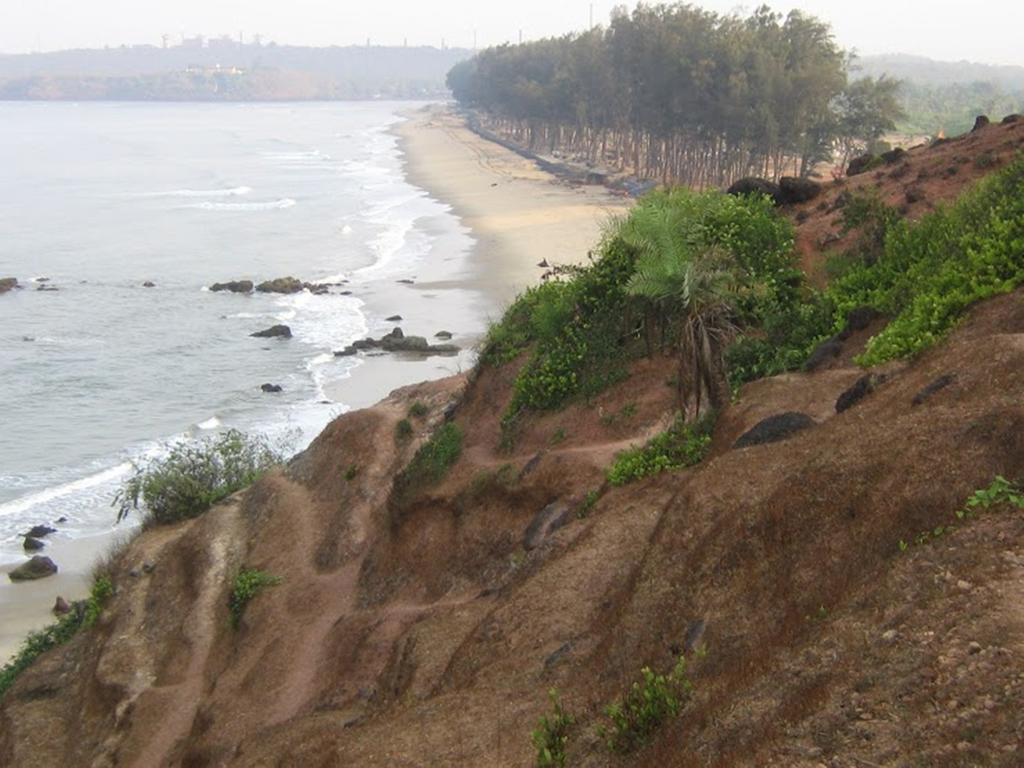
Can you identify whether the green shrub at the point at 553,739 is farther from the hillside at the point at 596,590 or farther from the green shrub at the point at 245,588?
the green shrub at the point at 245,588

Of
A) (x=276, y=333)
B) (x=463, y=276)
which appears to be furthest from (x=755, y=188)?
(x=463, y=276)

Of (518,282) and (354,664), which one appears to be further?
(518,282)

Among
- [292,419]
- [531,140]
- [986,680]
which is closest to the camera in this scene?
[986,680]

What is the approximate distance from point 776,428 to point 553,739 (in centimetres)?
598

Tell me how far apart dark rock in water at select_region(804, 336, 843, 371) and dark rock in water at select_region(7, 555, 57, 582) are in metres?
18.8

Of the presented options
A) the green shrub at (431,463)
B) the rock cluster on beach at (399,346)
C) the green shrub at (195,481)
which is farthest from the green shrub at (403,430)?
the rock cluster on beach at (399,346)

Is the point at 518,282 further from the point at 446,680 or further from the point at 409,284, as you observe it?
the point at 446,680

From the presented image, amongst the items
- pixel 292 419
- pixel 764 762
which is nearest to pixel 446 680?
pixel 764 762

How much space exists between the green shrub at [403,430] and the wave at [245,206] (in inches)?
2507

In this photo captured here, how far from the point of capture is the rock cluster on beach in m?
44.2

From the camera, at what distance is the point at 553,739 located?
9.10 m

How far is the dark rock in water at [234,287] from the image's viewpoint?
5744 cm

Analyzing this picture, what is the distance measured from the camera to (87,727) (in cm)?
1850

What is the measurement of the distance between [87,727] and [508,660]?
9372 millimetres
